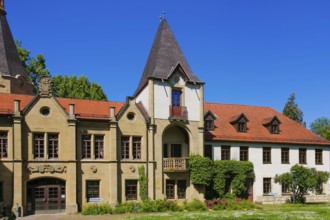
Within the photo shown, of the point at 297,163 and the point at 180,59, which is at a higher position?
the point at 180,59

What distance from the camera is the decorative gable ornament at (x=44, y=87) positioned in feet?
107

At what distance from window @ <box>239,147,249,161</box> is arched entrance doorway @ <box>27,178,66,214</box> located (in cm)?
1803

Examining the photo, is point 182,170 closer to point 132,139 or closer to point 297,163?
point 132,139

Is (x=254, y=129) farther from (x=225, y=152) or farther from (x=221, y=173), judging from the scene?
(x=221, y=173)

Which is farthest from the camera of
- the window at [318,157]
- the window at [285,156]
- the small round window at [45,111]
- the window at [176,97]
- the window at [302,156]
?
the window at [318,157]

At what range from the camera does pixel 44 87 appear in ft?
107

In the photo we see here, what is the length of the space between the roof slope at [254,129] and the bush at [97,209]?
12.5 m

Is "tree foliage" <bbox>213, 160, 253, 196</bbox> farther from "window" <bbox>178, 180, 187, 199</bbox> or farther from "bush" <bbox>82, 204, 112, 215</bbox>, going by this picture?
"bush" <bbox>82, 204, 112, 215</bbox>

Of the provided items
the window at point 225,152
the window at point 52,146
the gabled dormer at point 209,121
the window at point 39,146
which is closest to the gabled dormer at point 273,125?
the window at point 225,152

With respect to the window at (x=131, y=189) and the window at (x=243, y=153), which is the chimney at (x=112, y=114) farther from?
the window at (x=243, y=153)

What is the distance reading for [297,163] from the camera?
145 feet

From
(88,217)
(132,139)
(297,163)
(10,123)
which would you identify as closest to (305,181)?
(297,163)

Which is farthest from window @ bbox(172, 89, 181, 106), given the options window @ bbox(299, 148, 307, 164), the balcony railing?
window @ bbox(299, 148, 307, 164)

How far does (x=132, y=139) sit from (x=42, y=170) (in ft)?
25.8
